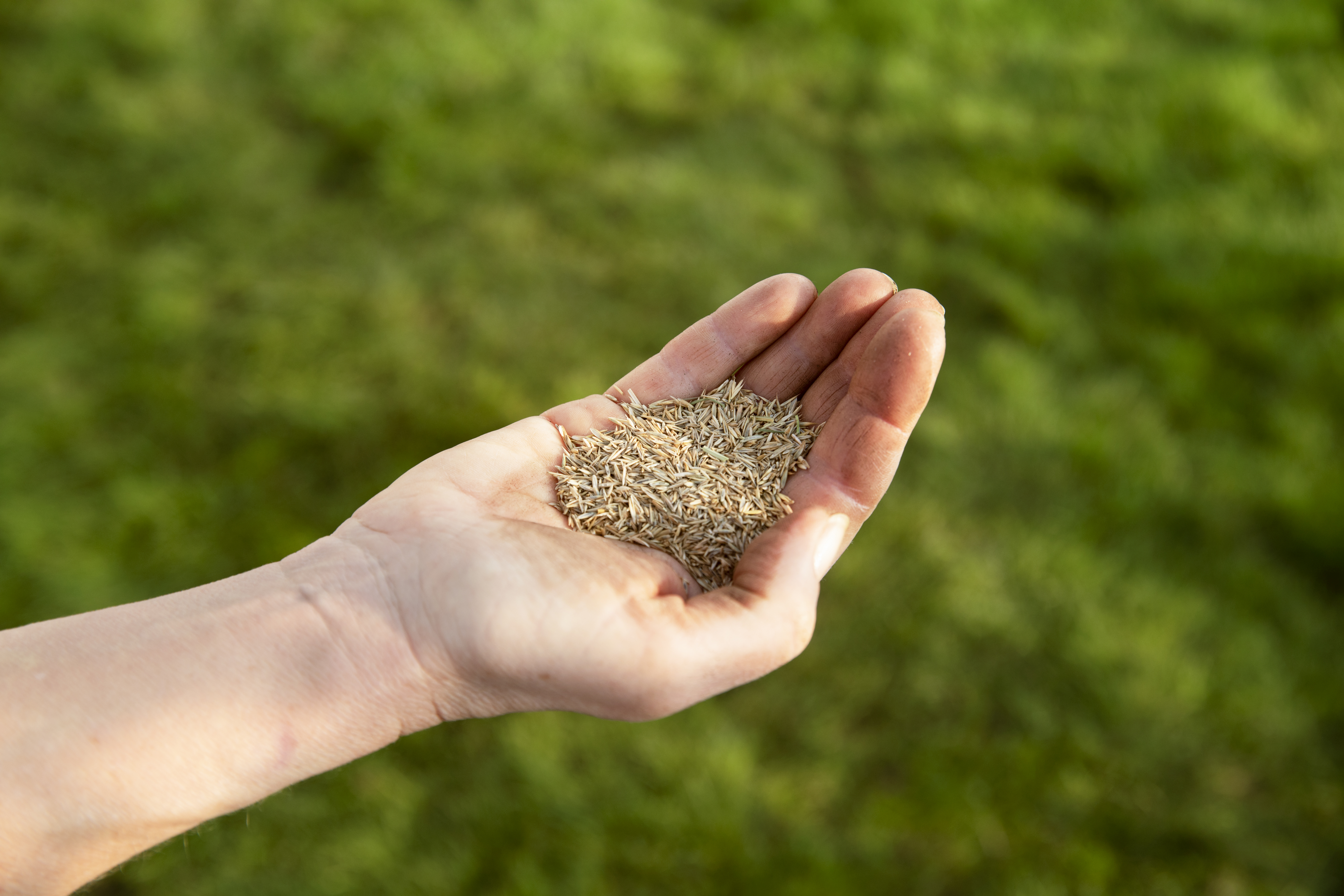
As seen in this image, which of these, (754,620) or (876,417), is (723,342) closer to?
(876,417)

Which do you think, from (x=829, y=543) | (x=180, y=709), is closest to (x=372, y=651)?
(x=180, y=709)

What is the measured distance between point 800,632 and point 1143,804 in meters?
2.07

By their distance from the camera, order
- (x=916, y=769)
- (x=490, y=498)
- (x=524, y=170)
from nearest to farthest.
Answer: (x=490, y=498) < (x=916, y=769) < (x=524, y=170)

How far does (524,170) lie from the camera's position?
529 centimetres

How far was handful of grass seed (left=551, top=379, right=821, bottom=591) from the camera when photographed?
287cm

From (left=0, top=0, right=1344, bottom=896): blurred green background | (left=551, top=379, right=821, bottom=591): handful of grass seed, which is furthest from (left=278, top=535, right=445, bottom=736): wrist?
(left=0, top=0, right=1344, bottom=896): blurred green background

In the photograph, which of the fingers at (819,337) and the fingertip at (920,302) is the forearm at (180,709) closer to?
the fingers at (819,337)

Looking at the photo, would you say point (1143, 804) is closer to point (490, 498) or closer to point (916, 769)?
point (916, 769)

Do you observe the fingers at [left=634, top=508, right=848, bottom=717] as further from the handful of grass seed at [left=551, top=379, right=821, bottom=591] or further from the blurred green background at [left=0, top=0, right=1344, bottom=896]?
the blurred green background at [left=0, top=0, right=1344, bottom=896]

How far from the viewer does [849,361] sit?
311 cm

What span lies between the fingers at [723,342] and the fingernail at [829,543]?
2.96 ft

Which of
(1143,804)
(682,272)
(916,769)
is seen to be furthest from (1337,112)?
(916,769)

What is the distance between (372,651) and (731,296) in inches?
119

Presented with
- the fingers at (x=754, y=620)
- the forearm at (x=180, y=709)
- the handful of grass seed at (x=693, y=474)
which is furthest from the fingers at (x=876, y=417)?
the forearm at (x=180, y=709)
